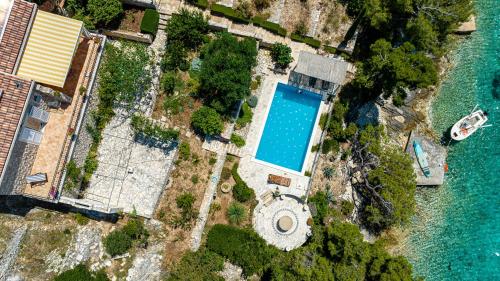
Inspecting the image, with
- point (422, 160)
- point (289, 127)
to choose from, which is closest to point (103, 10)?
point (289, 127)

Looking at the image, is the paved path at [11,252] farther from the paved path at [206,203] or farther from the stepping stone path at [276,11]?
the stepping stone path at [276,11]

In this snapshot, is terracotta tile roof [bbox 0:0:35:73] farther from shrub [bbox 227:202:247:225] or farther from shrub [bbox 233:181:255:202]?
shrub [bbox 227:202:247:225]

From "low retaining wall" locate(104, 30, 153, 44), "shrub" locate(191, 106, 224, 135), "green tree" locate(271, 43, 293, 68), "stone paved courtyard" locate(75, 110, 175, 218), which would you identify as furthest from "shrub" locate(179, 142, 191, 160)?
"green tree" locate(271, 43, 293, 68)

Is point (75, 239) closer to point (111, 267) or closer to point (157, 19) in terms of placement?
point (111, 267)

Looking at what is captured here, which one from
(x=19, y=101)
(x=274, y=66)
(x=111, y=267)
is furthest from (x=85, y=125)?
(x=274, y=66)

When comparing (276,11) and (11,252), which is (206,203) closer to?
(11,252)

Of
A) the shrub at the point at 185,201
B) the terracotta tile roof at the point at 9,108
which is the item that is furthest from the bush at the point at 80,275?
the terracotta tile roof at the point at 9,108
